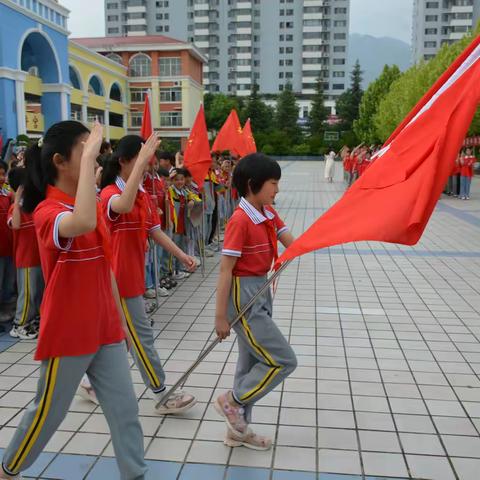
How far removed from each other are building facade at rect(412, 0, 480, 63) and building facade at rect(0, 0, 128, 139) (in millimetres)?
56113

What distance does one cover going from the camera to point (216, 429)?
3539 mm

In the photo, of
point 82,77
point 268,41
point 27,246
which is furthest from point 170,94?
point 27,246

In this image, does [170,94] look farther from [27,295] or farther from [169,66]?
[27,295]

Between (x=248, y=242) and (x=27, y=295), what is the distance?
313 cm

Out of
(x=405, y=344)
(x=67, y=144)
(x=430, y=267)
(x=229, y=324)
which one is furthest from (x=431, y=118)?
(x=430, y=267)

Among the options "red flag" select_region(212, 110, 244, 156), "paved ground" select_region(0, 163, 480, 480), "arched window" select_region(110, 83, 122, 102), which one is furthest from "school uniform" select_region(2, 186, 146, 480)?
"arched window" select_region(110, 83, 122, 102)

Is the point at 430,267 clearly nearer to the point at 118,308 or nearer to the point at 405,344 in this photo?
the point at 405,344

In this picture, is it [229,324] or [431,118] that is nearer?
[431,118]

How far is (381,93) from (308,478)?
54.2 meters

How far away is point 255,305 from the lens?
3.11 metres

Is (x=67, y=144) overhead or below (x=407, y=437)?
overhead

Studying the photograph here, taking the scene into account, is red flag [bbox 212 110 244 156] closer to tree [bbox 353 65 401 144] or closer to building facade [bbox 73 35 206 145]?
tree [bbox 353 65 401 144]

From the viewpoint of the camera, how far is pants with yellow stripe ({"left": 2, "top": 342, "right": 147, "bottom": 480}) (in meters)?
2.51

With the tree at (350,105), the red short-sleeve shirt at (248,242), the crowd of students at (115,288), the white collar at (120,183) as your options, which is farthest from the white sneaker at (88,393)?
the tree at (350,105)
